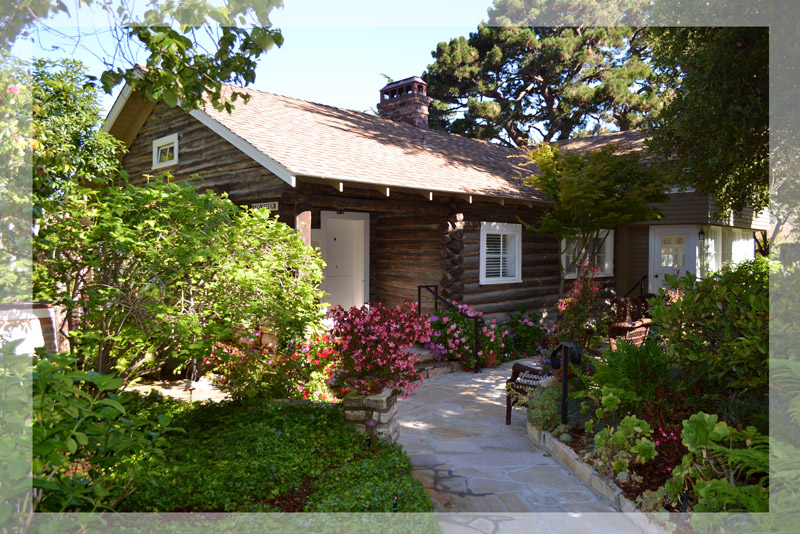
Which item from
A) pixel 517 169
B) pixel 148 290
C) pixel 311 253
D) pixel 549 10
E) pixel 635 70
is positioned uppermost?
pixel 549 10

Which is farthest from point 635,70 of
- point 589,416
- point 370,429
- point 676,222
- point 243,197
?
point 370,429

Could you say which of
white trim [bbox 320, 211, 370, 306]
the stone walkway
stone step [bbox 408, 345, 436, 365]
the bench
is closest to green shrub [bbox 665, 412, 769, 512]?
the stone walkway

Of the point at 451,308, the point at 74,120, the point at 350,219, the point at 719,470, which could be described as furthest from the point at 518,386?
the point at 74,120

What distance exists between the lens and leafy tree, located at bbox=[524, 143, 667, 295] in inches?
449

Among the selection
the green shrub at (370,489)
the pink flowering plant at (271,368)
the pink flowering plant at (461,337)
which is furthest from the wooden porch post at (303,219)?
the green shrub at (370,489)

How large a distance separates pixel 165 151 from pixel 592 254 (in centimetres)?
1086

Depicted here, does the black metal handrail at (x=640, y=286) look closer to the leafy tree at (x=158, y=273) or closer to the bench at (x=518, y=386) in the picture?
the bench at (x=518, y=386)

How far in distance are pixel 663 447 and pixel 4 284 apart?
23.8 feet

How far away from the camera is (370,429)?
5.50 meters

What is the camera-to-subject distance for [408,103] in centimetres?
1606

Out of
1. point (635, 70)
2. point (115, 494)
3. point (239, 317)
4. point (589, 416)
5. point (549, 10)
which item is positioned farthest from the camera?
point (549, 10)

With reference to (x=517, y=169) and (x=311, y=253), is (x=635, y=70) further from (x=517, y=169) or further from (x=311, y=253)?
(x=311, y=253)

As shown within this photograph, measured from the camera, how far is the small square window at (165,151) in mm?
12328

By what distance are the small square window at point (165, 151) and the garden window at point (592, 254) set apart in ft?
31.6
